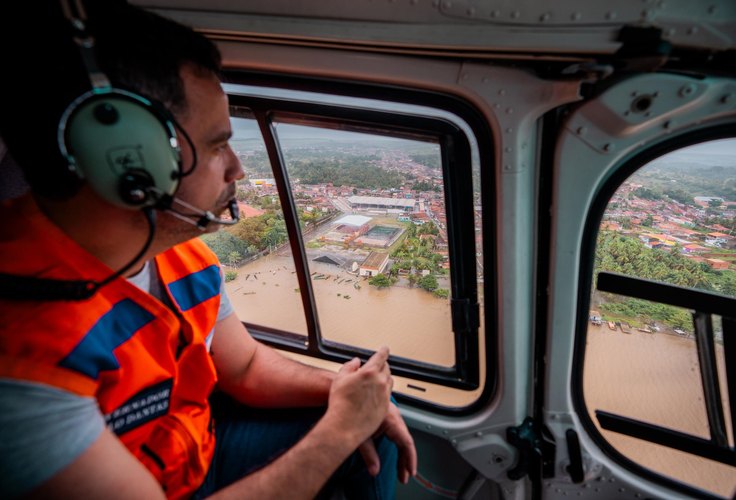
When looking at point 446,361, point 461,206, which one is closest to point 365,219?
point 461,206

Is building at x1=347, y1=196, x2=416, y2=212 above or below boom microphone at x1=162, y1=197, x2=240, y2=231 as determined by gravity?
above

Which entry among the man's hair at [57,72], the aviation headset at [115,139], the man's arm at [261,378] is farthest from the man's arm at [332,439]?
the man's hair at [57,72]

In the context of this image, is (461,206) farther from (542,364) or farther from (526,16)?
(542,364)

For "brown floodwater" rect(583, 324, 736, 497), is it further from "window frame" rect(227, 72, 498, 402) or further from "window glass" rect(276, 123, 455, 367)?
"window glass" rect(276, 123, 455, 367)

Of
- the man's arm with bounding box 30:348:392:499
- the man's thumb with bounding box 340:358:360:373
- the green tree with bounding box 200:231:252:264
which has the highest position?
the green tree with bounding box 200:231:252:264

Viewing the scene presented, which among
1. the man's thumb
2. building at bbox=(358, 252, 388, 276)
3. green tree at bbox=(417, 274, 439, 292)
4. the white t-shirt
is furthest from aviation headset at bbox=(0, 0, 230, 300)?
green tree at bbox=(417, 274, 439, 292)

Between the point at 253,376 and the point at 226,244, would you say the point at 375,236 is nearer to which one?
the point at 253,376

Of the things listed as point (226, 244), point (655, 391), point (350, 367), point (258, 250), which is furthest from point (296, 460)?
point (655, 391)

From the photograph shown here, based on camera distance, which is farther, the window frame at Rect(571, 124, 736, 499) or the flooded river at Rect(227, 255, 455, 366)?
the flooded river at Rect(227, 255, 455, 366)
